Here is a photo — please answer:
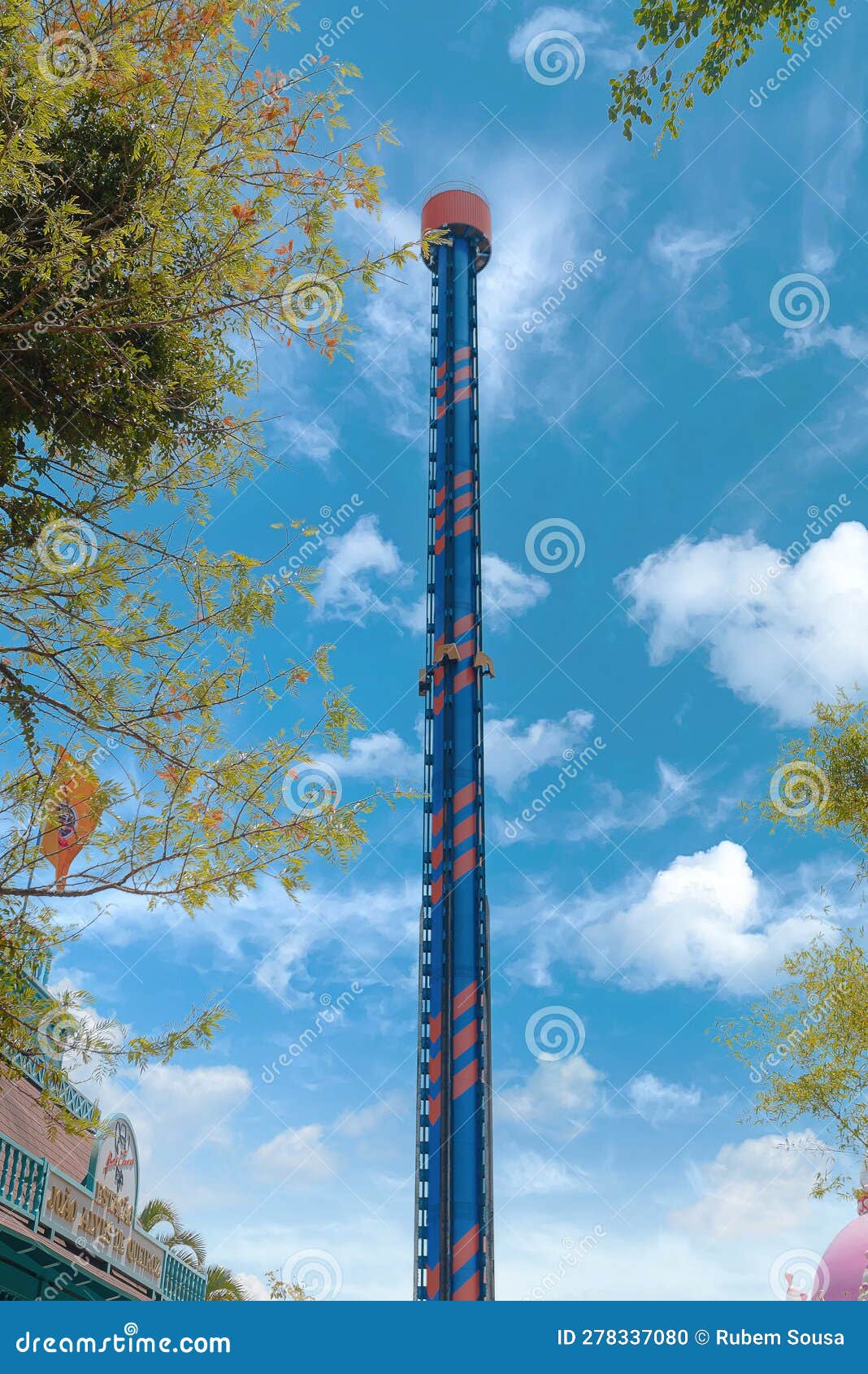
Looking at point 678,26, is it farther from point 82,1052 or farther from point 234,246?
point 82,1052

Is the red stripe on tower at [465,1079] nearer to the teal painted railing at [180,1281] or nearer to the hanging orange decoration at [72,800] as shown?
the teal painted railing at [180,1281]

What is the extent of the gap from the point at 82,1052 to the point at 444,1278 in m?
17.2

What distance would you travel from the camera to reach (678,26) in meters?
8.95

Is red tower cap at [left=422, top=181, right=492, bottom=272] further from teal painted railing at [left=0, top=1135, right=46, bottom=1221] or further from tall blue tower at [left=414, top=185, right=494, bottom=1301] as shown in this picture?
teal painted railing at [left=0, top=1135, right=46, bottom=1221]

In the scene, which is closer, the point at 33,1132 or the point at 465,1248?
the point at 33,1132

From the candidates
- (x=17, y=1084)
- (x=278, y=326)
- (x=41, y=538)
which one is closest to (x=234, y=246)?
(x=278, y=326)

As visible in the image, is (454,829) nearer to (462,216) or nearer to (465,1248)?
(465,1248)

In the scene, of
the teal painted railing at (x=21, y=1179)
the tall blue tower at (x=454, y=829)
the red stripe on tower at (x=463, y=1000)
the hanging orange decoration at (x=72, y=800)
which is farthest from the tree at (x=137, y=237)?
the red stripe on tower at (x=463, y=1000)

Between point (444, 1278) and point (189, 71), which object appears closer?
point (189, 71)

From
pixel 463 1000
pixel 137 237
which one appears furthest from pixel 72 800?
pixel 463 1000

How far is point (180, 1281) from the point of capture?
1934 cm

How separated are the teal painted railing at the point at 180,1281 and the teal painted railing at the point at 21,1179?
634cm

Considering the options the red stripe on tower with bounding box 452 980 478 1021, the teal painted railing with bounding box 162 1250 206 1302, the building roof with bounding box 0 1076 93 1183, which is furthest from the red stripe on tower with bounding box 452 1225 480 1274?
the building roof with bounding box 0 1076 93 1183

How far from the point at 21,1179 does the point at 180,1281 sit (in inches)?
328
